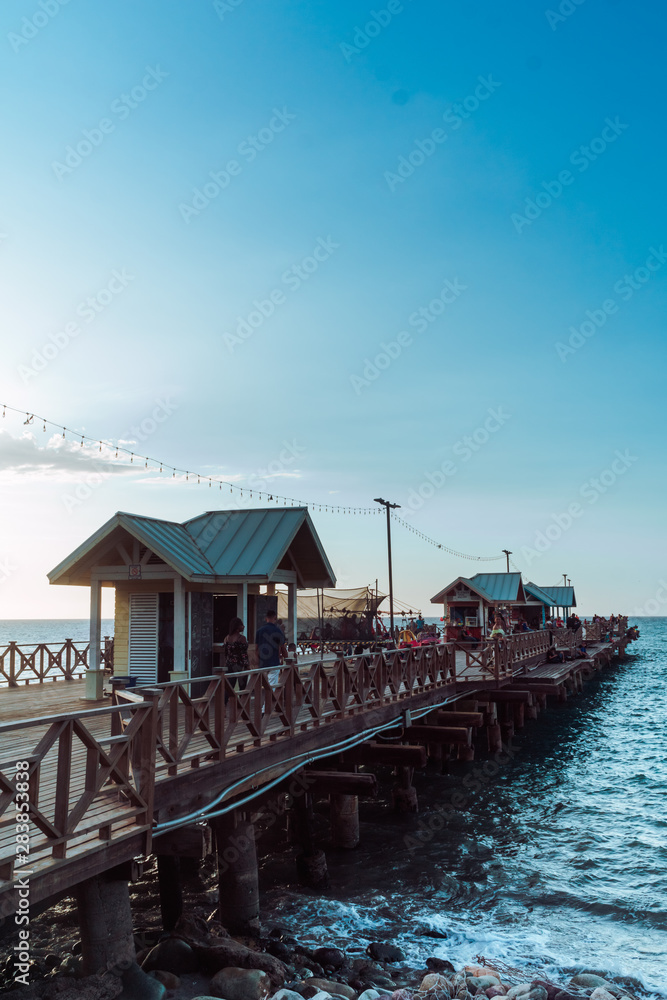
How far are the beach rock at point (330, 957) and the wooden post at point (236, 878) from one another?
1.08 m

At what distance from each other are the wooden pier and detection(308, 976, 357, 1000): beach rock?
2.27 m

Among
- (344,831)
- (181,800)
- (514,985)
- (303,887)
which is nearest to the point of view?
(181,800)

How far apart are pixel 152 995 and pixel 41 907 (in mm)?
2083

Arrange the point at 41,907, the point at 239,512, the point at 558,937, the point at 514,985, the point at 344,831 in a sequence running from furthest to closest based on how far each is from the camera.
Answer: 1. the point at 239,512
2. the point at 344,831
3. the point at 558,937
4. the point at 514,985
5. the point at 41,907

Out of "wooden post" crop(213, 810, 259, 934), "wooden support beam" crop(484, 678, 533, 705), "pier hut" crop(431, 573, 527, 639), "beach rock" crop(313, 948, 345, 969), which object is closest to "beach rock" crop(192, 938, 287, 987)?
"beach rock" crop(313, 948, 345, 969)

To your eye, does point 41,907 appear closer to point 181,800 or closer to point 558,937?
point 181,800

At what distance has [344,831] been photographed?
14.4m

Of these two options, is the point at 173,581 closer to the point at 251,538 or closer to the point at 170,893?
the point at 251,538

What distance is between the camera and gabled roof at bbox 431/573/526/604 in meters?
43.4

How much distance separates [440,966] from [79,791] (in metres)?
5.72

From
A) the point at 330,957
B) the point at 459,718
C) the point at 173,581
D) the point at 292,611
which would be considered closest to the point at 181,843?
the point at 330,957

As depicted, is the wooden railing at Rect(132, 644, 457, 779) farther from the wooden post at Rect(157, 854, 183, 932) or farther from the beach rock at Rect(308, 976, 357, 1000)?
the beach rock at Rect(308, 976, 357, 1000)

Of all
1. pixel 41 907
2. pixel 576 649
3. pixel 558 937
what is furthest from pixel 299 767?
pixel 576 649

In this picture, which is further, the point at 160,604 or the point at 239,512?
the point at 239,512
